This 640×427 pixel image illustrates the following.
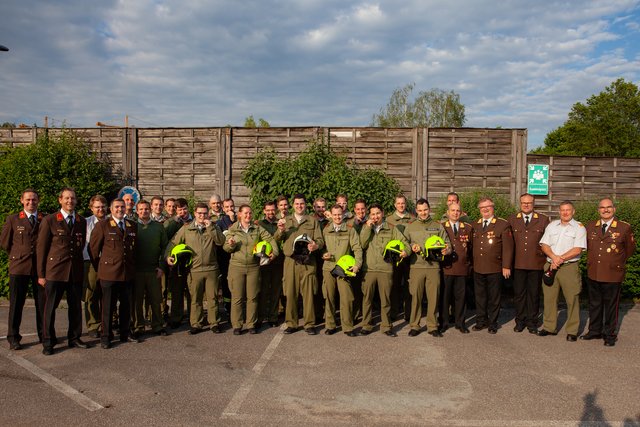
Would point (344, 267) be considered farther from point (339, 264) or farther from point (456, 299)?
point (456, 299)

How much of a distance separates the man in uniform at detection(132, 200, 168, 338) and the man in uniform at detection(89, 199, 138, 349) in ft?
0.62

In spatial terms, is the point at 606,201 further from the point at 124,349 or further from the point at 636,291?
the point at 124,349

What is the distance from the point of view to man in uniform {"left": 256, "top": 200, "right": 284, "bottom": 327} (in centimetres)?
770

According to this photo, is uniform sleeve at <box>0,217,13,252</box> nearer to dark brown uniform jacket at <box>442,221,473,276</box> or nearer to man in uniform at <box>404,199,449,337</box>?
man in uniform at <box>404,199,449,337</box>

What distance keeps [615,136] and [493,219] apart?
124 feet

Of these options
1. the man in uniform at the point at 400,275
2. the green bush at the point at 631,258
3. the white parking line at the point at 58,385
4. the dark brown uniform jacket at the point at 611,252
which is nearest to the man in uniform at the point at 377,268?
the man in uniform at the point at 400,275

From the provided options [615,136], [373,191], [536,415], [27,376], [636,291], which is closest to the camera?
[536,415]

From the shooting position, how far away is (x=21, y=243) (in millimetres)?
6578

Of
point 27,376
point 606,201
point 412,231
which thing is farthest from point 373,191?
point 27,376

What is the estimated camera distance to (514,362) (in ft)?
19.7

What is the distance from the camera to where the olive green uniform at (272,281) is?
25.3 feet

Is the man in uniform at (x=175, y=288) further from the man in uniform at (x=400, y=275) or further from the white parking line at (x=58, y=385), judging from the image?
the man in uniform at (x=400, y=275)

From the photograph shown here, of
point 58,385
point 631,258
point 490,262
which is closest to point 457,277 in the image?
point 490,262

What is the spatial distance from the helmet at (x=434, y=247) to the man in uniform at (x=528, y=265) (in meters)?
1.33
